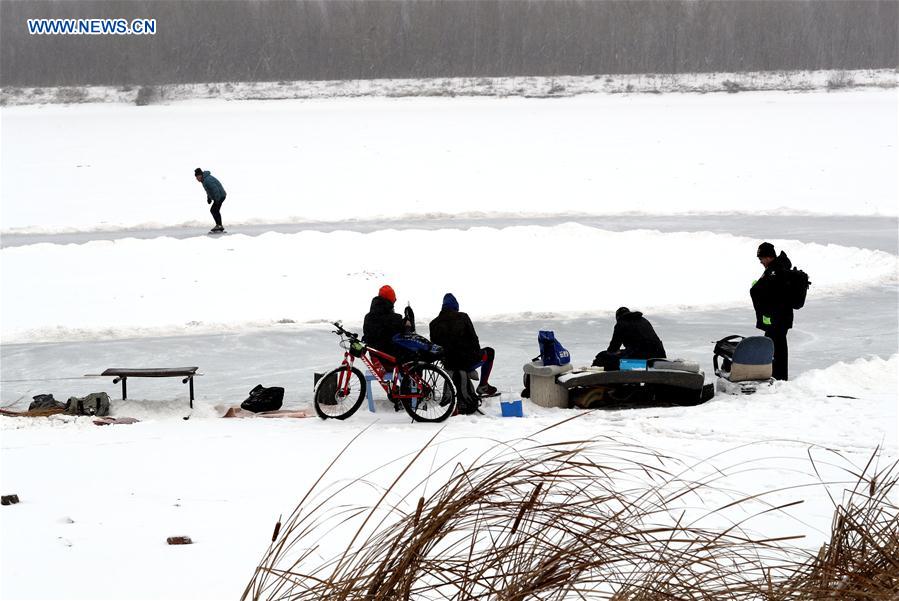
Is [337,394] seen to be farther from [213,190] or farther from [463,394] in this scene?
[213,190]

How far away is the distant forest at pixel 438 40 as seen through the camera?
3024 inches

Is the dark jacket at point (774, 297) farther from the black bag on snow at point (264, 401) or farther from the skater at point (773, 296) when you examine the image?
the black bag on snow at point (264, 401)

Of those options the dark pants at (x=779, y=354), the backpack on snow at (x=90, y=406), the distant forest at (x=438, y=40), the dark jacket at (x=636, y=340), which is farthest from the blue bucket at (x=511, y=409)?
the distant forest at (x=438, y=40)

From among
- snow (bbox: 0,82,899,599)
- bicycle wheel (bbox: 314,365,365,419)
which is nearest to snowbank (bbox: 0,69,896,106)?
snow (bbox: 0,82,899,599)

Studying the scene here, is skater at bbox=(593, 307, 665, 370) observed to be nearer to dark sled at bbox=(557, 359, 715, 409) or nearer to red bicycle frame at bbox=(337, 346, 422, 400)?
dark sled at bbox=(557, 359, 715, 409)

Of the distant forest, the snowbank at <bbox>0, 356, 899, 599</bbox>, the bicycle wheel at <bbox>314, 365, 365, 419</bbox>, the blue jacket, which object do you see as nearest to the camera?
the snowbank at <bbox>0, 356, 899, 599</bbox>

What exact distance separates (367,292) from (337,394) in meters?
7.74

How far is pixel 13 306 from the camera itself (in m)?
16.7

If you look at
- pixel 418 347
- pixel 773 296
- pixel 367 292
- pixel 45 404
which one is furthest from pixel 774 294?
pixel 367 292

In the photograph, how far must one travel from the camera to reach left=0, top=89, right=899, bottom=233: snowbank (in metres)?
30.8

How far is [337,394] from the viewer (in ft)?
32.6

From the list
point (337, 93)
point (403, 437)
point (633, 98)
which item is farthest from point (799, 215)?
point (337, 93)

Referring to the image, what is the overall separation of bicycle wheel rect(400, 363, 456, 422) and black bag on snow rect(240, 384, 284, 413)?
143cm

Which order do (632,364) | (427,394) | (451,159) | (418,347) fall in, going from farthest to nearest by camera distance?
(451,159), (632,364), (418,347), (427,394)
